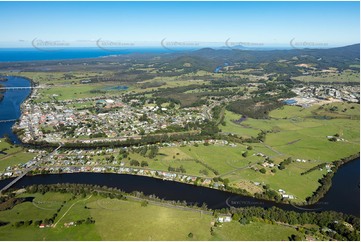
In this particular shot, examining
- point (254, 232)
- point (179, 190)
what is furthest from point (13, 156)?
point (254, 232)

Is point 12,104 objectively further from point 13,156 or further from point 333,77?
point 333,77

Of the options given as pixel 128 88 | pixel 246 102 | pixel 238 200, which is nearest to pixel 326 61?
pixel 246 102

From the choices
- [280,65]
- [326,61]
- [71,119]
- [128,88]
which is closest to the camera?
[71,119]

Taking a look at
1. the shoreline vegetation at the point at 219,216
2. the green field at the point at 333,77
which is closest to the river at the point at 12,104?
the shoreline vegetation at the point at 219,216

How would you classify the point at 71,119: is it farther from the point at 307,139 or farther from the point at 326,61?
the point at 326,61

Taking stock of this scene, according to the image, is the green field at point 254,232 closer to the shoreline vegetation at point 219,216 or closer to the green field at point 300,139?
the shoreline vegetation at point 219,216

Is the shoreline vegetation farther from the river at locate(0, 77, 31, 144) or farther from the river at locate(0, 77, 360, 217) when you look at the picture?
the river at locate(0, 77, 31, 144)
